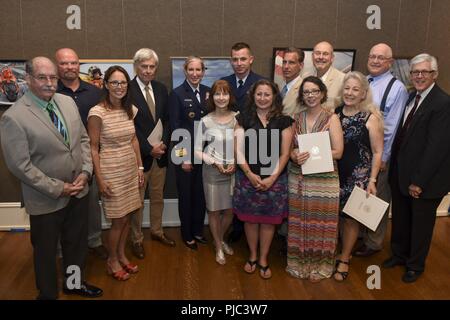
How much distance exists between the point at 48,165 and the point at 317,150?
1912 millimetres

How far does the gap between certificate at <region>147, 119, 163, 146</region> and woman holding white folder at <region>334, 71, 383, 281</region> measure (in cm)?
154

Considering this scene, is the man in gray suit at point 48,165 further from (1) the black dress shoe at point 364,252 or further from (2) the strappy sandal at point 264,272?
(1) the black dress shoe at point 364,252

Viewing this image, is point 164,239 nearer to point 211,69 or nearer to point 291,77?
point 211,69

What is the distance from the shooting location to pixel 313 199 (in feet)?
10.1

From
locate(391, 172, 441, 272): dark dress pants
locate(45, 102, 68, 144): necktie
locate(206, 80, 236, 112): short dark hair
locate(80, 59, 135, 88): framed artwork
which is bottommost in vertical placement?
locate(391, 172, 441, 272): dark dress pants

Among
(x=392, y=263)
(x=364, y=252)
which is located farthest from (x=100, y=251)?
(x=392, y=263)

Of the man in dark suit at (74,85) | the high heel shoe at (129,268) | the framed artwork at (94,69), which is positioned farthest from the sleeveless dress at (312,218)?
the framed artwork at (94,69)

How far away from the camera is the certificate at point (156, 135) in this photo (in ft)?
11.3

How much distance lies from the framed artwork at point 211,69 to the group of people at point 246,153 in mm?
484

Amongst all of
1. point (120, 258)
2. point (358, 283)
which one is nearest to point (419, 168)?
point (358, 283)

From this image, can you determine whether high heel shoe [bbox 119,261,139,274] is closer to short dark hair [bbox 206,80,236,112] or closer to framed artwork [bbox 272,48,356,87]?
short dark hair [bbox 206,80,236,112]

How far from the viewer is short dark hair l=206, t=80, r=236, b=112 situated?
10.5 ft

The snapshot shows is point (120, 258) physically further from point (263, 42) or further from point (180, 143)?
point (263, 42)

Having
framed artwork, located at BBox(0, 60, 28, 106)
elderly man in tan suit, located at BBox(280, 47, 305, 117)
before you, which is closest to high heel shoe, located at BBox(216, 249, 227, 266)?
elderly man in tan suit, located at BBox(280, 47, 305, 117)
